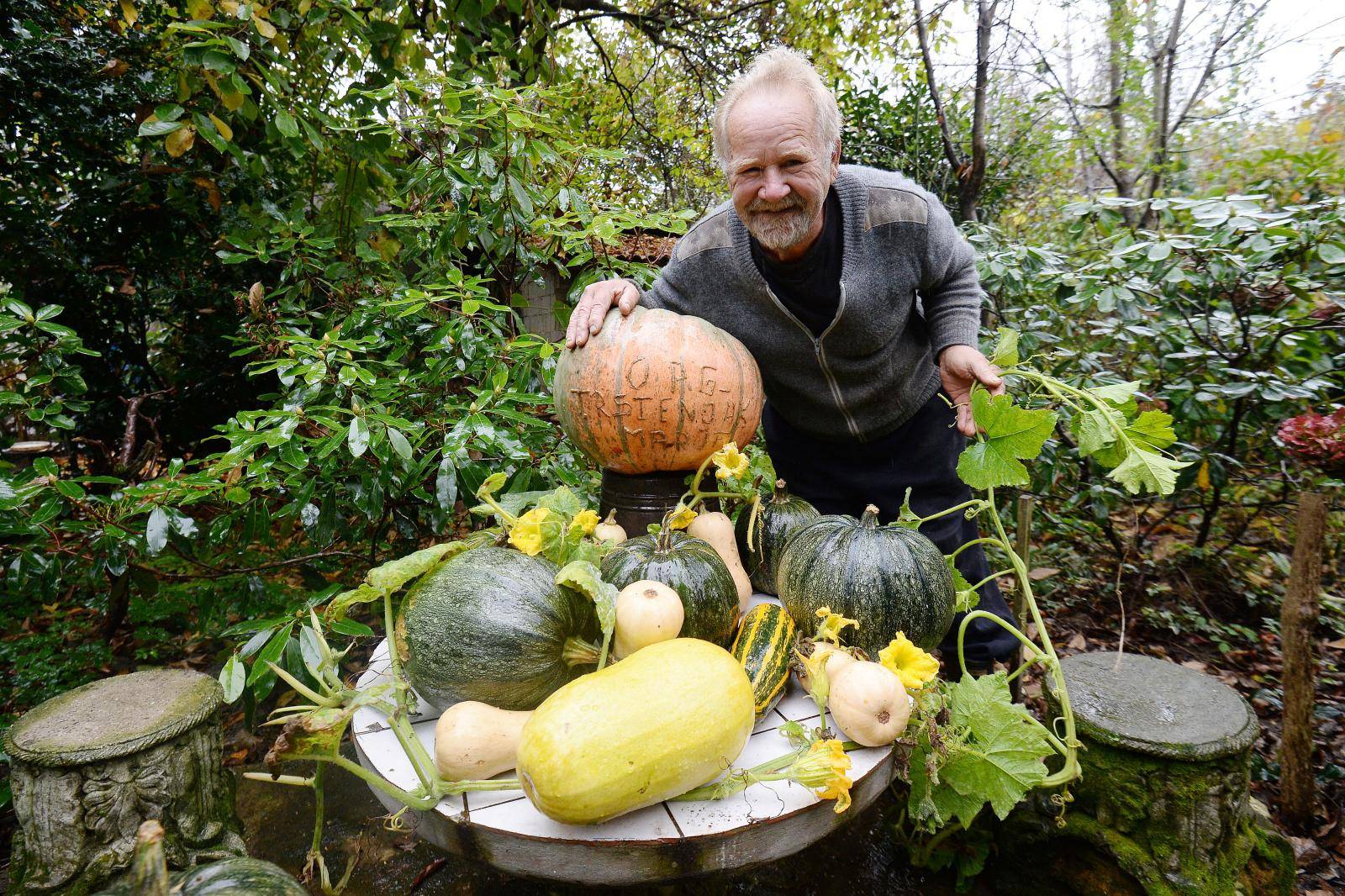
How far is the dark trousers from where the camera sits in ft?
7.71

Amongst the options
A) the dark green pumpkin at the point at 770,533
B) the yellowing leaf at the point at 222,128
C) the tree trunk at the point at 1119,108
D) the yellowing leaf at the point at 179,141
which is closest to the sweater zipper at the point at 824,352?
the dark green pumpkin at the point at 770,533

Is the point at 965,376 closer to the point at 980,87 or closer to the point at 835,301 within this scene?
the point at 835,301

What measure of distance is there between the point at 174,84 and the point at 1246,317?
189 inches

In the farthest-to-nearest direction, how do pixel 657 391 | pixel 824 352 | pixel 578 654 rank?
pixel 824 352 → pixel 657 391 → pixel 578 654

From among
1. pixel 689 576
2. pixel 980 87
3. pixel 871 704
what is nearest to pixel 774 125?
pixel 689 576

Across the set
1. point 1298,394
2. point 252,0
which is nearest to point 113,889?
point 252,0

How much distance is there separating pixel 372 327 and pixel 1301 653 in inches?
132

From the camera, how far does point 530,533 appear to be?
53.3 inches

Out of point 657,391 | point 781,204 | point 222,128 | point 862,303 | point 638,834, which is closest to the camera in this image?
point 638,834

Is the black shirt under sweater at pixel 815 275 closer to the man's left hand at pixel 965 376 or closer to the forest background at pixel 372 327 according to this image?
the man's left hand at pixel 965 376

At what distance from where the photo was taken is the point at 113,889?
3.46 ft

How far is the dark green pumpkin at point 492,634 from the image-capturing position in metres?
1.21

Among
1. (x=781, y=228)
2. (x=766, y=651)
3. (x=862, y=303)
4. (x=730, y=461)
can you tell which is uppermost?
(x=781, y=228)

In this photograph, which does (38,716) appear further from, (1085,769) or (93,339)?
(93,339)
